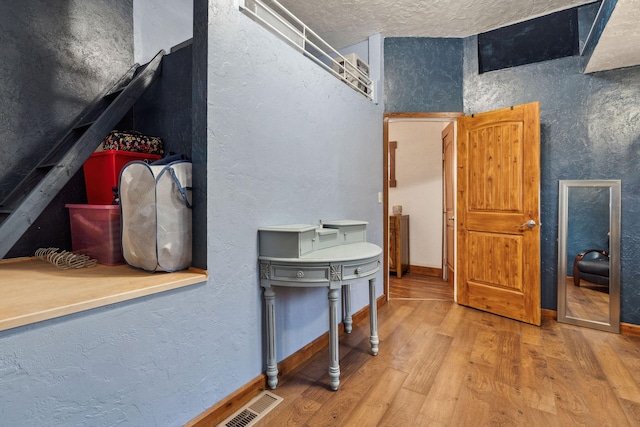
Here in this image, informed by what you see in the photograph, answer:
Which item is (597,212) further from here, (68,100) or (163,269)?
(68,100)

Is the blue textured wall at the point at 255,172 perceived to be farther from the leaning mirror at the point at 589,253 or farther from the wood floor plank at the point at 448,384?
the leaning mirror at the point at 589,253

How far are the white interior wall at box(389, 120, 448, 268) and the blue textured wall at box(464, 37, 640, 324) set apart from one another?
146 centimetres

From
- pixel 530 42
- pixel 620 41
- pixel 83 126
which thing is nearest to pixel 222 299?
pixel 83 126

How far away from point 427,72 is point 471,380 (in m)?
2.91

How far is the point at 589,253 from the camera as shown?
2.74m

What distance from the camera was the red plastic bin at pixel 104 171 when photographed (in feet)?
5.60

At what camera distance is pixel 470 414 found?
62.2 inches

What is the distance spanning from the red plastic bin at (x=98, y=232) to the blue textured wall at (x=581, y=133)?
133 inches

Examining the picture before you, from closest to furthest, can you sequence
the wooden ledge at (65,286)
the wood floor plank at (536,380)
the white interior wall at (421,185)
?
the wooden ledge at (65,286) → the wood floor plank at (536,380) → the white interior wall at (421,185)

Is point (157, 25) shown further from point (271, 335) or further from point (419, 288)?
point (419, 288)

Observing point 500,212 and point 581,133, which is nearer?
point 581,133

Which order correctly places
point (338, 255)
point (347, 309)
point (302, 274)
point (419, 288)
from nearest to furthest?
point (302, 274), point (338, 255), point (347, 309), point (419, 288)

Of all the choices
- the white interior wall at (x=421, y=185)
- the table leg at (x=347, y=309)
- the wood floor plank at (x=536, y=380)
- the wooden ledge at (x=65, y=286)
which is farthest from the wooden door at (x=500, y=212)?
the wooden ledge at (x=65, y=286)

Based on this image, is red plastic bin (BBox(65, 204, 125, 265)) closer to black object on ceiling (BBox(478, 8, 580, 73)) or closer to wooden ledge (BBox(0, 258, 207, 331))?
wooden ledge (BBox(0, 258, 207, 331))
